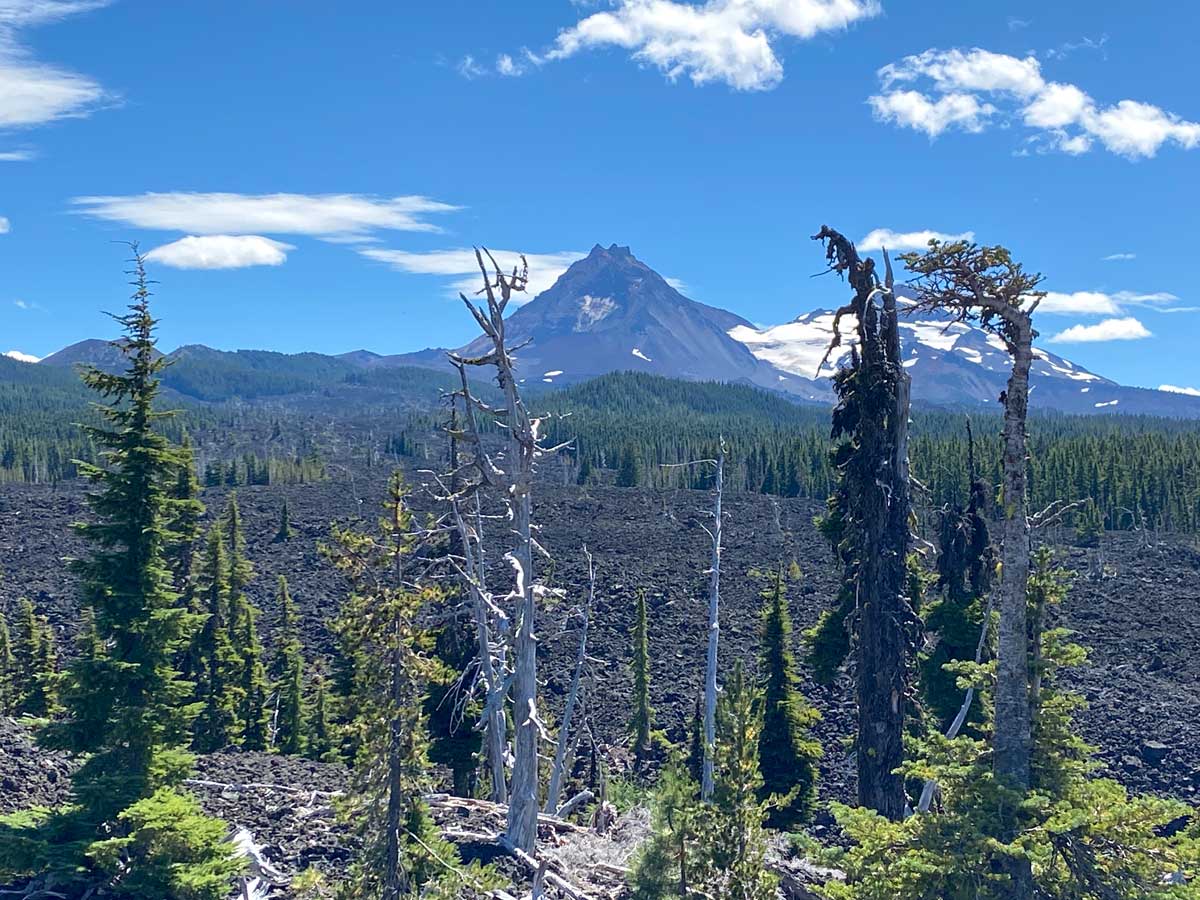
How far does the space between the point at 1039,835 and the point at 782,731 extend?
49.0 ft

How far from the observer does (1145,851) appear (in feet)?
25.8

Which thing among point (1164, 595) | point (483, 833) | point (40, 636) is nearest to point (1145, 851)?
point (483, 833)

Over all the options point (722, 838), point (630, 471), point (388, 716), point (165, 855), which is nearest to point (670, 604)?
point (165, 855)

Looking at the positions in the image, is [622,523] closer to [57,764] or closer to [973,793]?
[57,764]

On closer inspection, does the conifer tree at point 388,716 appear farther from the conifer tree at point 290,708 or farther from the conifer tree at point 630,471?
the conifer tree at point 630,471

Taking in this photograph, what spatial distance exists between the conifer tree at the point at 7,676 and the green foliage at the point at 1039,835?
106 ft

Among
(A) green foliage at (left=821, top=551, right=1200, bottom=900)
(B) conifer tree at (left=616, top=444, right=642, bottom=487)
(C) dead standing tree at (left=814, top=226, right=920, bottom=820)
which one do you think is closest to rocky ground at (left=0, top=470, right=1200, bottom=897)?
(C) dead standing tree at (left=814, top=226, right=920, bottom=820)

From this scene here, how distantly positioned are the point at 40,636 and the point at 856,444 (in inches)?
1391

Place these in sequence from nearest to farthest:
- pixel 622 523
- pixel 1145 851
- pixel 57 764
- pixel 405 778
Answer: pixel 1145 851 < pixel 405 778 < pixel 57 764 < pixel 622 523

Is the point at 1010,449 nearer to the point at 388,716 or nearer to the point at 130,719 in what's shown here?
the point at 388,716

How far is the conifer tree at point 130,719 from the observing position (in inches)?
469

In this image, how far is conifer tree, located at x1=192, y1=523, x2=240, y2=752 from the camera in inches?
1176

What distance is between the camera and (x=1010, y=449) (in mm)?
8695

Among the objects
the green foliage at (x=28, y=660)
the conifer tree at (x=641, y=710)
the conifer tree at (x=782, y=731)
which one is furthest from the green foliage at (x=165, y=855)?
the conifer tree at (x=641, y=710)
